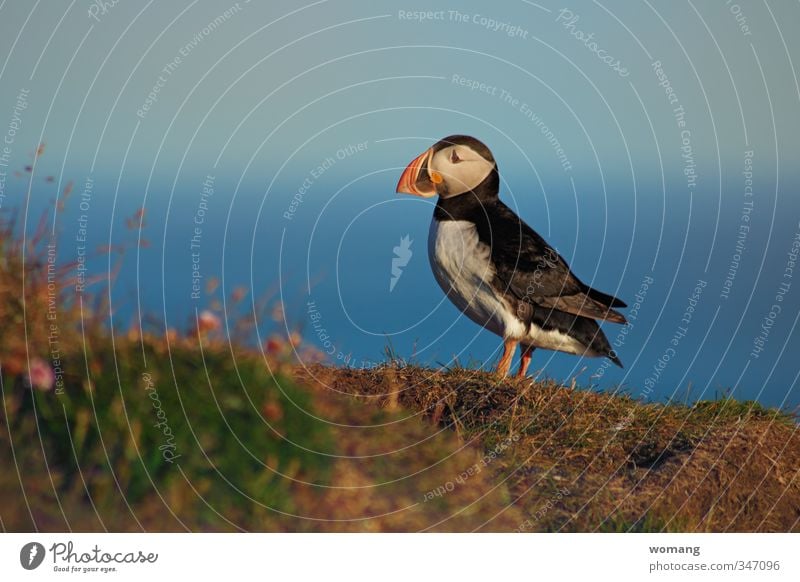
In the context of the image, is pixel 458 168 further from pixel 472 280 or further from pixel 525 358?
pixel 525 358

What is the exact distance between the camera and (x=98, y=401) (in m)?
4.79

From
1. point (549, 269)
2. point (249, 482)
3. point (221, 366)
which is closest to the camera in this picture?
point (249, 482)

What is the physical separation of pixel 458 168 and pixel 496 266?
0.77 metres

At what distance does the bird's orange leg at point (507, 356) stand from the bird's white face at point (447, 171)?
43.6 inches

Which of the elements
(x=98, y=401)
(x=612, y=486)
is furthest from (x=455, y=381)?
(x=98, y=401)

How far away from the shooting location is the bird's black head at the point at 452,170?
21.9 ft

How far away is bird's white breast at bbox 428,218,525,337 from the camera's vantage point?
6504 mm

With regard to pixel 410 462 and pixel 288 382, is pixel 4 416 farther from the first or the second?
pixel 410 462

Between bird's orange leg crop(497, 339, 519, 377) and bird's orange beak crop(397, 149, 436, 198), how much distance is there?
1.18 meters

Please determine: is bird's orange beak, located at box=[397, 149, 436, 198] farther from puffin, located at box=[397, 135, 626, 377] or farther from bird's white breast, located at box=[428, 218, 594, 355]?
bird's white breast, located at box=[428, 218, 594, 355]

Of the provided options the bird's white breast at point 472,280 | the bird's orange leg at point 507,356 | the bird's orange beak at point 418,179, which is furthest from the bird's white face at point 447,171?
the bird's orange leg at point 507,356

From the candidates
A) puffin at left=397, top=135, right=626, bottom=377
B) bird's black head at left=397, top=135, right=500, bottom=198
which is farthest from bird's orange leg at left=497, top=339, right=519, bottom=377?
bird's black head at left=397, top=135, right=500, bottom=198

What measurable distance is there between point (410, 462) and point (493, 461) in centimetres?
54

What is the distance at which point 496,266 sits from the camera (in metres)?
6.48
